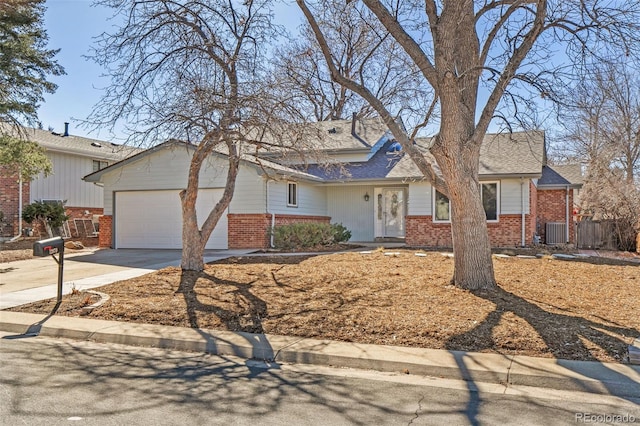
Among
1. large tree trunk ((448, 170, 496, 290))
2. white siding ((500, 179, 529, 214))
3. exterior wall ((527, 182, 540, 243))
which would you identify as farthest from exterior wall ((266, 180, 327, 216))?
large tree trunk ((448, 170, 496, 290))

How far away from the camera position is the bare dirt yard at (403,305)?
20.2 feet

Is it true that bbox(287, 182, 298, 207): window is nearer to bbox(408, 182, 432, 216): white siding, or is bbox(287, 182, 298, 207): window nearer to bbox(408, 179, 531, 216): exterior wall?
bbox(408, 182, 432, 216): white siding

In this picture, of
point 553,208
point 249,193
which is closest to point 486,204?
point 553,208

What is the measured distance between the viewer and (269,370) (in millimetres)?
5516

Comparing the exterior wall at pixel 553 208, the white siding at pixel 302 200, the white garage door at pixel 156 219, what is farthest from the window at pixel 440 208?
the white garage door at pixel 156 219

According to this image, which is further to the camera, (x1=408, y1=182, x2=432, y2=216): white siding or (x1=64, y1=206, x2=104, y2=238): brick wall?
(x1=64, y1=206, x2=104, y2=238): brick wall

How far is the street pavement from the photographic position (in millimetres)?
4930

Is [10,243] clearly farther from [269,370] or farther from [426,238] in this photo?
[269,370]

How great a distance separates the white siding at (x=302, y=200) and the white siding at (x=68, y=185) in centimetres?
1194

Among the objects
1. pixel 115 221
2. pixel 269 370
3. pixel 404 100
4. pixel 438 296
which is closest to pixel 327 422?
pixel 269 370

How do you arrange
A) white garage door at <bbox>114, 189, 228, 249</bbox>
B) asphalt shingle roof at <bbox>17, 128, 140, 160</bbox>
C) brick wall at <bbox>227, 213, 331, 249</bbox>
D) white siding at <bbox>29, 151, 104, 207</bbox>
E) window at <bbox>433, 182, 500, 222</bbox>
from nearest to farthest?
1. brick wall at <bbox>227, 213, 331, 249</bbox>
2. window at <bbox>433, 182, 500, 222</bbox>
3. white garage door at <bbox>114, 189, 228, 249</bbox>
4. white siding at <bbox>29, 151, 104, 207</bbox>
5. asphalt shingle roof at <bbox>17, 128, 140, 160</bbox>

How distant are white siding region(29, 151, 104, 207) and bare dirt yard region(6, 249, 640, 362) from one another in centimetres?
1504

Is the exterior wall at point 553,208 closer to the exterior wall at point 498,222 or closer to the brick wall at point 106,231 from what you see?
the exterior wall at point 498,222

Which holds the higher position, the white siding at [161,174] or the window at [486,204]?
the white siding at [161,174]
